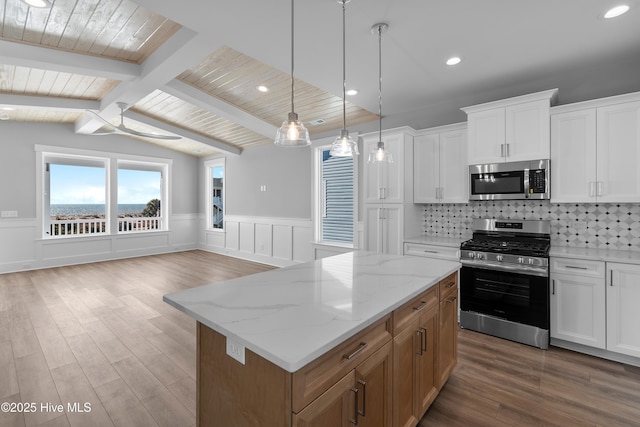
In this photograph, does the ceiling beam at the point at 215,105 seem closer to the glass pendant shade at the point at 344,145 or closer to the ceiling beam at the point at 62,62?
the ceiling beam at the point at 62,62

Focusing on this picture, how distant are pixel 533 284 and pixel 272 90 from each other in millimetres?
3896

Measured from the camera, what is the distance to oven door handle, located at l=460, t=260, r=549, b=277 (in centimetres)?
282

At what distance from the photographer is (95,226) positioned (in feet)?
23.2

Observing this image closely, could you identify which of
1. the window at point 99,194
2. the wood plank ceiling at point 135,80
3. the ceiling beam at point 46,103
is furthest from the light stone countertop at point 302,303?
the window at point 99,194

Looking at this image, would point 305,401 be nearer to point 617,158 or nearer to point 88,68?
point 617,158

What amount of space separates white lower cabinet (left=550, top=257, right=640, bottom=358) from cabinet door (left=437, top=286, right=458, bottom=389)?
1308mm

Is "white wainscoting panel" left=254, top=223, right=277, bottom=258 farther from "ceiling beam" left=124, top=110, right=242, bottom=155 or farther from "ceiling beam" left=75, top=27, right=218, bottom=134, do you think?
"ceiling beam" left=75, top=27, right=218, bottom=134

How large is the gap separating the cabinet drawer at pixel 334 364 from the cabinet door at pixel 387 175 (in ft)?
8.86

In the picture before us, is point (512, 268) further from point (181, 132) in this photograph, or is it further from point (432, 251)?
point (181, 132)

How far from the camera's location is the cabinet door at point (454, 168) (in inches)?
143

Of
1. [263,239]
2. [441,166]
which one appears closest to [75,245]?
[263,239]

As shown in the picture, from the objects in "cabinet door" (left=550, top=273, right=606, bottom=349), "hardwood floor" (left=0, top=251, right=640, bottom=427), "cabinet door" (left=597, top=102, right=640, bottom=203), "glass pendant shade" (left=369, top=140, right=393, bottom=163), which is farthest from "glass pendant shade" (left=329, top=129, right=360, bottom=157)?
"cabinet door" (left=597, top=102, right=640, bottom=203)

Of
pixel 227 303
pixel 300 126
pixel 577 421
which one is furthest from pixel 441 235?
pixel 227 303

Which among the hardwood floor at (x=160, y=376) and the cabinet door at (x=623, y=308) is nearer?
the hardwood floor at (x=160, y=376)
